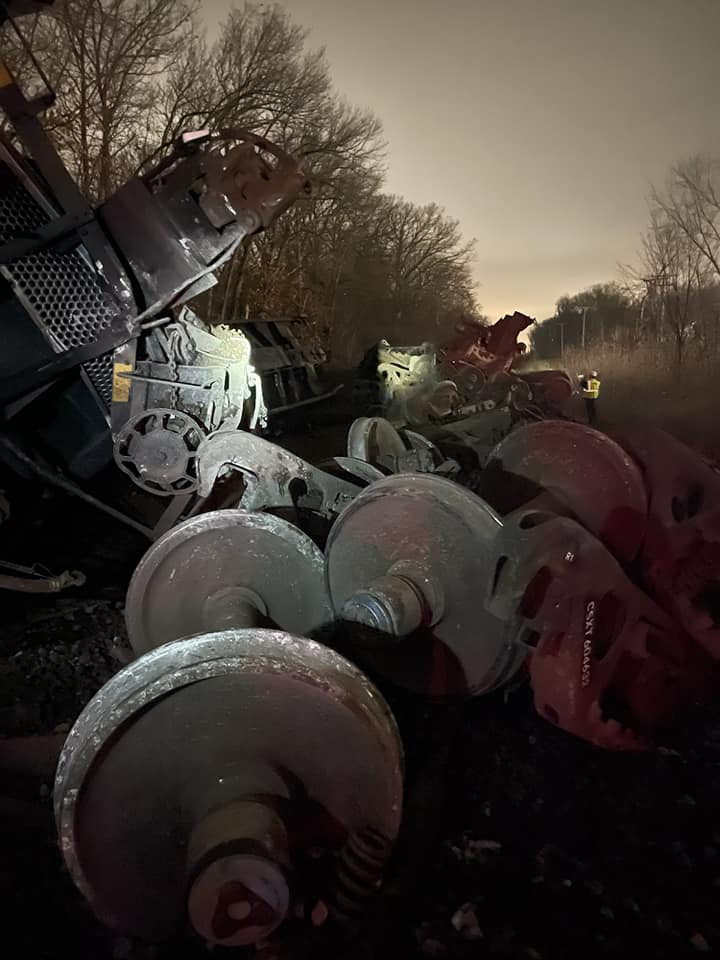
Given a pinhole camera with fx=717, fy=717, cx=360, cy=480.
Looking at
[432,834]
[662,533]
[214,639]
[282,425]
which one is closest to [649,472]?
[662,533]

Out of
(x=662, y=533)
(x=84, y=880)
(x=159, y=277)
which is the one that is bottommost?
(x=84, y=880)

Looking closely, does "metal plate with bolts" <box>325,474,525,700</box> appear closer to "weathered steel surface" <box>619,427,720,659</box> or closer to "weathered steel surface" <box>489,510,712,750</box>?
"weathered steel surface" <box>489,510,712,750</box>

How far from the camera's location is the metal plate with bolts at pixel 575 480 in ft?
10.4

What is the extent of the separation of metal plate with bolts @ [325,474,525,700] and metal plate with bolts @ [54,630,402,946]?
32.5 inches

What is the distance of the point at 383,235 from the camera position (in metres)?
25.9

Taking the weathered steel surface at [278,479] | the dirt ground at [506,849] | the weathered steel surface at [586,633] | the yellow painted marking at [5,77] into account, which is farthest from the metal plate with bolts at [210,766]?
the yellow painted marking at [5,77]

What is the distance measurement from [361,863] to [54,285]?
3850 millimetres

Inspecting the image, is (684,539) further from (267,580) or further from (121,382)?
(121,382)

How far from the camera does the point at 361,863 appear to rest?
2.04m

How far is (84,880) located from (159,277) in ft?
11.6

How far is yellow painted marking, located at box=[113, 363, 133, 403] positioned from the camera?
186 inches

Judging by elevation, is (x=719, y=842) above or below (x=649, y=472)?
below

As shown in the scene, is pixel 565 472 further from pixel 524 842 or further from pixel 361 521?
pixel 524 842

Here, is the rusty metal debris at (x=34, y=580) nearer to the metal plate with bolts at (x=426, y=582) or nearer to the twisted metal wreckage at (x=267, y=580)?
the twisted metal wreckage at (x=267, y=580)
